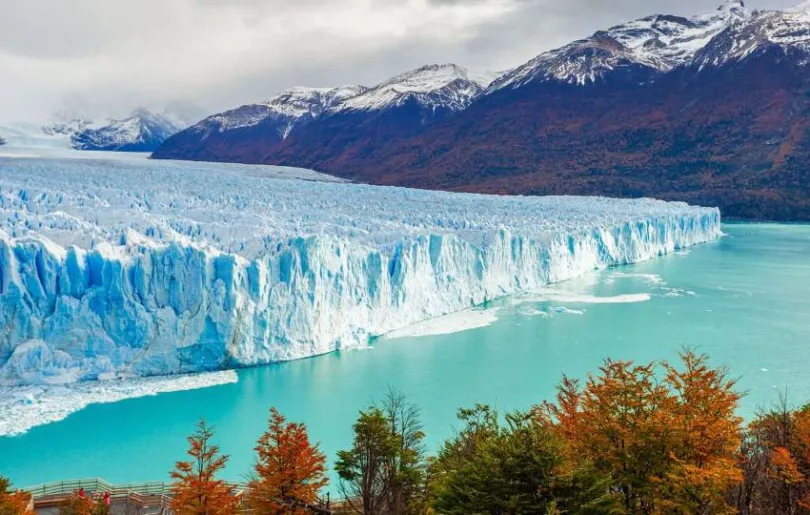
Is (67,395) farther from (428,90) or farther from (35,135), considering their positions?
(35,135)

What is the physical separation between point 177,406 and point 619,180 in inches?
2101

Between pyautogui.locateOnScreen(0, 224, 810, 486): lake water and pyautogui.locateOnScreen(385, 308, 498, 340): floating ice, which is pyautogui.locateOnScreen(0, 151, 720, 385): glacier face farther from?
pyautogui.locateOnScreen(0, 224, 810, 486): lake water

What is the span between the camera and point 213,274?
1455 centimetres

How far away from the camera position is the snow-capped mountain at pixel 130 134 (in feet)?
356

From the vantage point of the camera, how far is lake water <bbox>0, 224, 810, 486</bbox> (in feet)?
35.5

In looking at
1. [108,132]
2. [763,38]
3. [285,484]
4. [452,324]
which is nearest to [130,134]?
[108,132]

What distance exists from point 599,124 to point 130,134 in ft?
255

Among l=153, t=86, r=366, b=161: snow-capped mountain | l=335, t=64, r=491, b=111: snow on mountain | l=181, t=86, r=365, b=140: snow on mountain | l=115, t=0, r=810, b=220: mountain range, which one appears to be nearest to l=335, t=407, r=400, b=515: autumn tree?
l=115, t=0, r=810, b=220: mountain range

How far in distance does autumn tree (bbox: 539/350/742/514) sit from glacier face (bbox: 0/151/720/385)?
32.1 ft

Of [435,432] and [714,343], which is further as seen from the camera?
[714,343]

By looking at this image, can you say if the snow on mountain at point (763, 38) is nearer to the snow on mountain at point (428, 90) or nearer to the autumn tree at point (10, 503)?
the snow on mountain at point (428, 90)

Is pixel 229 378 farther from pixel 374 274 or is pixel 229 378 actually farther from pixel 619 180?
pixel 619 180

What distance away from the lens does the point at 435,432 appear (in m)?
11.3

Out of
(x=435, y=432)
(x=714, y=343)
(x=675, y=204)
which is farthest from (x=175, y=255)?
(x=675, y=204)
